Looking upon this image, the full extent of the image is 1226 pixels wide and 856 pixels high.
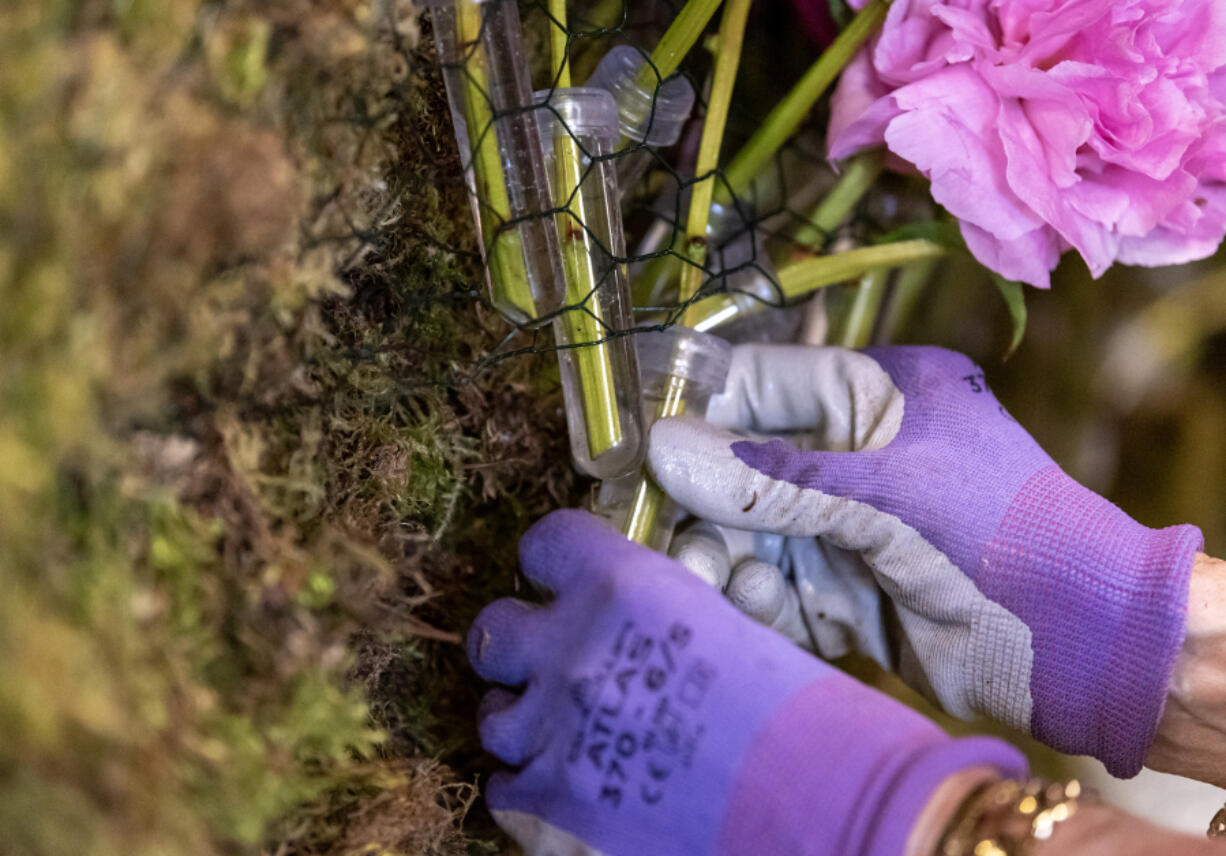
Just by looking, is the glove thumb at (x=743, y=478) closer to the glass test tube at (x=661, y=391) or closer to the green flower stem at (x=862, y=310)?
the glass test tube at (x=661, y=391)

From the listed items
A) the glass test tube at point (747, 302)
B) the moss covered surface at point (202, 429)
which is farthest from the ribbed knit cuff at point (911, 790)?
the glass test tube at point (747, 302)

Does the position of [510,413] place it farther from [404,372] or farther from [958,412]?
[958,412]

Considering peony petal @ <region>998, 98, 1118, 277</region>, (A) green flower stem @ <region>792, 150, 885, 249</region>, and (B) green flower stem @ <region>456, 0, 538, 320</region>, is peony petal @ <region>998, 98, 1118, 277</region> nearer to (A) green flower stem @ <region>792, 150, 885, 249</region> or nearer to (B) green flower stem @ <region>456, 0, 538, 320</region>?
(A) green flower stem @ <region>792, 150, 885, 249</region>

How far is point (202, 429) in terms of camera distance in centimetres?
40

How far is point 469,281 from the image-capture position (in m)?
0.58

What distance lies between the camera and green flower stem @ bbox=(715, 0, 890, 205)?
61 centimetres

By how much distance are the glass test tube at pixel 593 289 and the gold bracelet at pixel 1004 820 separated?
0.28 metres

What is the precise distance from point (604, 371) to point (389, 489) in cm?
16

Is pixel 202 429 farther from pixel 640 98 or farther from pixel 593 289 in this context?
pixel 640 98

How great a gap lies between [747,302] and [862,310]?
0.16 metres

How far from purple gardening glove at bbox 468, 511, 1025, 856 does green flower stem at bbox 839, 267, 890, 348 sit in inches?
15.5

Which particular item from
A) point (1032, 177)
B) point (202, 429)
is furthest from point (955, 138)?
point (202, 429)

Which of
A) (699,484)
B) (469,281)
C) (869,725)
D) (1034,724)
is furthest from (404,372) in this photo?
(1034,724)

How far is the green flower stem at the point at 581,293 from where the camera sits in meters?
0.53
